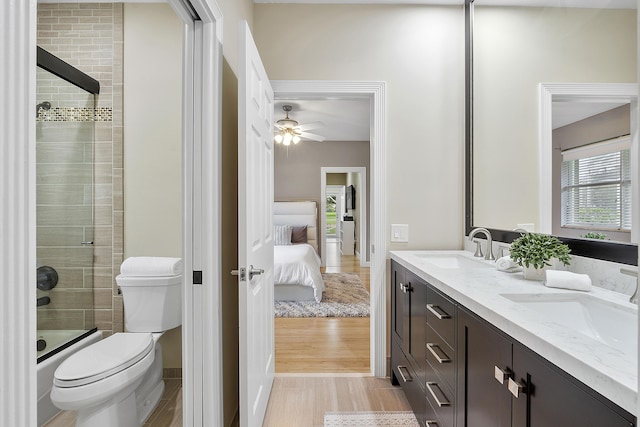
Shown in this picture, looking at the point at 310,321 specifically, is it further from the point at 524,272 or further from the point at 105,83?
the point at 105,83

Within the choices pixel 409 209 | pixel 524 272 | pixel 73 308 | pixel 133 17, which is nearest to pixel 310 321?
pixel 409 209

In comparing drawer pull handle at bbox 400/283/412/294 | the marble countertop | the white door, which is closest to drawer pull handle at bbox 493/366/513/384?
the marble countertop

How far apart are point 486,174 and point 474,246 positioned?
496mm

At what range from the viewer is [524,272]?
1510 millimetres

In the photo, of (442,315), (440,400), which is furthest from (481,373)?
(440,400)

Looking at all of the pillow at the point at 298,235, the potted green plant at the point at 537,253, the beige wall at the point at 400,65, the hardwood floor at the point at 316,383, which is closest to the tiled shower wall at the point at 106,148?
the hardwood floor at the point at 316,383

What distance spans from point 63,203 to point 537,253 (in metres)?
2.29

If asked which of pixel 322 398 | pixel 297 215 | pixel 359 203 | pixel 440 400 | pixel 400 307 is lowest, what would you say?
pixel 322 398

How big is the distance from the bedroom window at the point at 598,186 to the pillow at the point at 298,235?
479 centimetres

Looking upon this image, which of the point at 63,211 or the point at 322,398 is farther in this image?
the point at 322,398

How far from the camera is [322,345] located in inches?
116

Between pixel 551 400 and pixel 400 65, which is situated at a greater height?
pixel 400 65

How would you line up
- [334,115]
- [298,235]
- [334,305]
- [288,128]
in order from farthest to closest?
[298,235] < [334,115] < [288,128] < [334,305]

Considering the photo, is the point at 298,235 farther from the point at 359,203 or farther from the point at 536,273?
the point at 536,273
